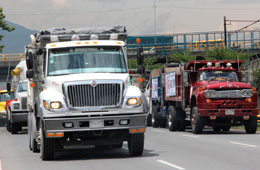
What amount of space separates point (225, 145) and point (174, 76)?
34.2ft

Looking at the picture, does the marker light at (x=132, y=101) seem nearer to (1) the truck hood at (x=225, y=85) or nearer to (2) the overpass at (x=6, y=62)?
(1) the truck hood at (x=225, y=85)

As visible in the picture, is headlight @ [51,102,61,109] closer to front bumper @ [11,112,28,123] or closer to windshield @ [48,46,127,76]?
windshield @ [48,46,127,76]

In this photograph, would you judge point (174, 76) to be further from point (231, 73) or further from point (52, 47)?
point (52, 47)

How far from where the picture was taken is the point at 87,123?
48.1 ft

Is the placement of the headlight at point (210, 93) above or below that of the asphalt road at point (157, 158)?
above

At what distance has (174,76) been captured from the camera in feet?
94.1

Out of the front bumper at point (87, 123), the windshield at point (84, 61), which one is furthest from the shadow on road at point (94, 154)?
the windshield at point (84, 61)

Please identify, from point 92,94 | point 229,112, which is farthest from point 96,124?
point 229,112

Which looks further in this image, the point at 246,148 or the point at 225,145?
the point at 225,145

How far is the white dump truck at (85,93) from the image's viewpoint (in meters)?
14.6

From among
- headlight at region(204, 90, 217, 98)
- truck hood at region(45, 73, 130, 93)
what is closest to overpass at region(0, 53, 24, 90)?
headlight at region(204, 90, 217, 98)

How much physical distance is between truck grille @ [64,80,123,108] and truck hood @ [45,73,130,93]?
0.16 m

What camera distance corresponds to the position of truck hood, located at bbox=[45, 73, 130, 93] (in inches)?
589

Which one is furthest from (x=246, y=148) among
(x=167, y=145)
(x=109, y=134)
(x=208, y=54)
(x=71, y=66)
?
(x=208, y=54)
